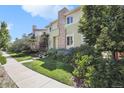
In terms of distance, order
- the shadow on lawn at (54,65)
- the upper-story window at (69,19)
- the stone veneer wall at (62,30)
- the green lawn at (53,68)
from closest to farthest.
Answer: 1. the green lawn at (53,68)
2. the shadow on lawn at (54,65)
3. the stone veneer wall at (62,30)
4. the upper-story window at (69,19)

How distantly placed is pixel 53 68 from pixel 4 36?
7.35 feet

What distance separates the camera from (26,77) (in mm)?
8758

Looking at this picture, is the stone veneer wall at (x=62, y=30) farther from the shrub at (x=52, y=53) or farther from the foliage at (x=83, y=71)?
the foliage at (x=83, y=71)

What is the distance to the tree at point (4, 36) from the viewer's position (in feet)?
30.4

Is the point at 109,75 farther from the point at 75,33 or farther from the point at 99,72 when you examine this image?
the point at 75,33

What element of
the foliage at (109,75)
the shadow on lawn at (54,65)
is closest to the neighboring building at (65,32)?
the shadow on lawn at (54,65)

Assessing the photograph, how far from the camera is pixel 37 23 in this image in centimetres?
923

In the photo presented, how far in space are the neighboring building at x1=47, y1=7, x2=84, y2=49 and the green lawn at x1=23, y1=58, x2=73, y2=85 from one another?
2.70 ft

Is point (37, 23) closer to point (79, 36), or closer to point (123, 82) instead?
point (79, 36)

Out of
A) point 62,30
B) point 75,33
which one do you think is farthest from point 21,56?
point 62,30

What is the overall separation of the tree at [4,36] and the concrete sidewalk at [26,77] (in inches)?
17.2

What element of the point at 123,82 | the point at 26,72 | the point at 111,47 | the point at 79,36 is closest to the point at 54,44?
the point at 79,36

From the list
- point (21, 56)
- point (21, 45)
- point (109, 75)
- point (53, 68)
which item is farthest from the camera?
point (21, 45)
